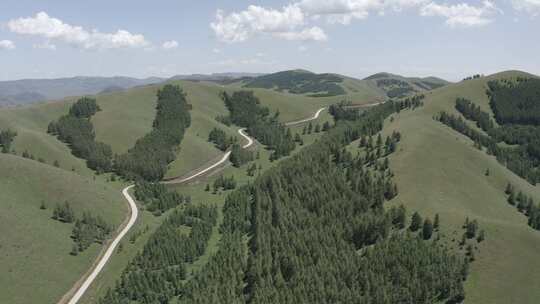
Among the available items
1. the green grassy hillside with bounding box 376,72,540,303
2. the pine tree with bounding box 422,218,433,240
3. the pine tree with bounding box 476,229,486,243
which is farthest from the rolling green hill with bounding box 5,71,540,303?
the pine tree with bounding box 422,218,433,240

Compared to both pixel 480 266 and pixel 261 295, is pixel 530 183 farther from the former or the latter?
pixel 261 295

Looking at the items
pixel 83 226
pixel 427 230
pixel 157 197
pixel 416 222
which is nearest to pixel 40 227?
pixel 83 226

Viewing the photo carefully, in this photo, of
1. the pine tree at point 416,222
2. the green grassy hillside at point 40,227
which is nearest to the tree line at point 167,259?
the green grassy hillside at point 40,227

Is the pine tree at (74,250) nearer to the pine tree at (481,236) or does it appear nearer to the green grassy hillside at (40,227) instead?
the green grassy hillside at (40,227)

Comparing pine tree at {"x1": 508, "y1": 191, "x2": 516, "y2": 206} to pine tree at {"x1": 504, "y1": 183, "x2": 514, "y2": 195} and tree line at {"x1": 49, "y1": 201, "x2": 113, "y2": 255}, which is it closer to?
pine tree at {"x1": 504, "y1": 183, "x2": 514, "y2": 195}

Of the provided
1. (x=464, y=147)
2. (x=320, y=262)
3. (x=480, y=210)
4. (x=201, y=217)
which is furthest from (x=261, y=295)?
(x=464, y=147)
